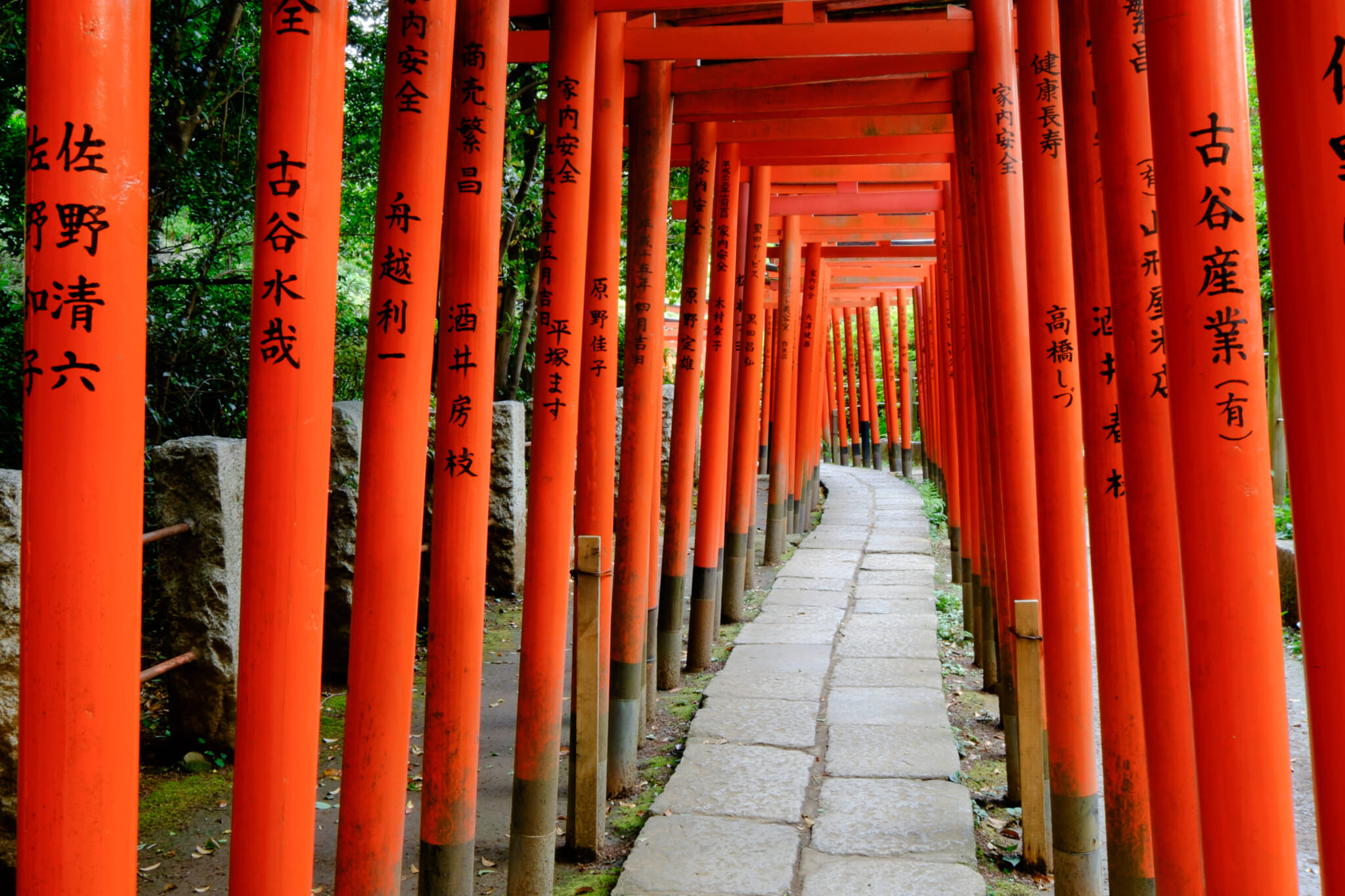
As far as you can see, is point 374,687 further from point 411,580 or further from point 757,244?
point 757,244

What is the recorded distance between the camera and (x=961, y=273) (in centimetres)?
629

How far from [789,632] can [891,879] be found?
138 inches

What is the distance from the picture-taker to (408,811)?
13.7 feet

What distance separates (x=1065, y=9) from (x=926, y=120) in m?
3.54

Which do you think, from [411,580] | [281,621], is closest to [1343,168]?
[281,621]

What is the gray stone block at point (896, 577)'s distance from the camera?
8.57 meters

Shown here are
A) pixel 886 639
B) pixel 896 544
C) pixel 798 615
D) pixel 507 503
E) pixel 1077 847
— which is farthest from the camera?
pixel 896 544

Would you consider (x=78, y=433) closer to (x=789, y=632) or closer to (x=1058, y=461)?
(x=1058, y=461)

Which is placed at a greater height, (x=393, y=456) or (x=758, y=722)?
(x=393, y=456)

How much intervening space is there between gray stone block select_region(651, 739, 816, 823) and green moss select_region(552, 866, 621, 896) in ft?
1.31

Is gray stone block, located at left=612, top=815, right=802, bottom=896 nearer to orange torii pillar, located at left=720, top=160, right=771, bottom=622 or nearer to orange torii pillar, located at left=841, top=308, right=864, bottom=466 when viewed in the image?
orange torii pillar, located at left=720, top=160, right=771, bottom=622

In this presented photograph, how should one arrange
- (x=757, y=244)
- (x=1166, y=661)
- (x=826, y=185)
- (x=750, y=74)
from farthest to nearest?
(x=826, y=185), (x=757, y=244), (x=750, y=74), (x=1166, y=661)

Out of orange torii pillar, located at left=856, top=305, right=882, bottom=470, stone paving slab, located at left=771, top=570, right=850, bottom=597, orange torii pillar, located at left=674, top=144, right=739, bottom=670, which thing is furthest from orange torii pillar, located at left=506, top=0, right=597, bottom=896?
orange torii pillar, located at left=856, top=305, right=882, bottom=470

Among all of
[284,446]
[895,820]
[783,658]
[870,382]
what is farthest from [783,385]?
[870,382]
